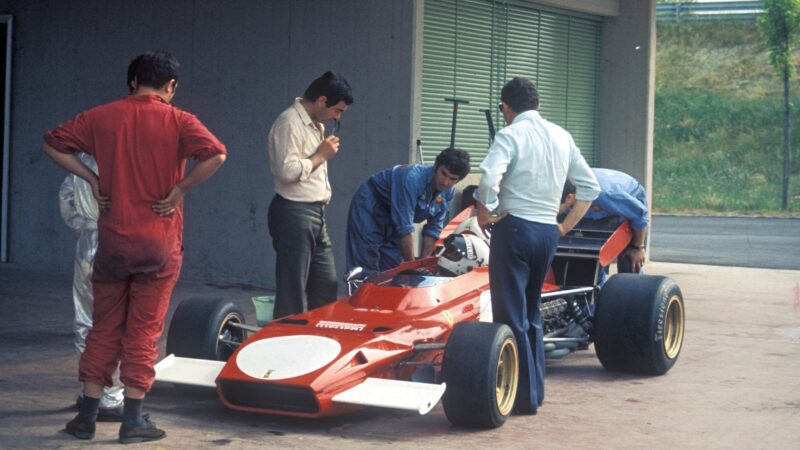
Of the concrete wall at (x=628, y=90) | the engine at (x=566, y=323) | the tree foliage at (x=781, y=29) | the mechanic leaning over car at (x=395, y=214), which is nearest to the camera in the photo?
the engine at (x=566, y=323)

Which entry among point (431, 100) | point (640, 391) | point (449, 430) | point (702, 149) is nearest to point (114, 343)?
point (449, 430)

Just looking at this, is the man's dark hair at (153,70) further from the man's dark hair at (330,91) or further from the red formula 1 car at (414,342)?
the man's dark hair at (330,91)

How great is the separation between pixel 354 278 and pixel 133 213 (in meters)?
2.40

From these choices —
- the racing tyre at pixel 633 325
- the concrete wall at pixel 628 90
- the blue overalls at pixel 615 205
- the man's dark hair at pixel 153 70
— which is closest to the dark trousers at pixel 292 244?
the man's dark hair at pixel 153 70

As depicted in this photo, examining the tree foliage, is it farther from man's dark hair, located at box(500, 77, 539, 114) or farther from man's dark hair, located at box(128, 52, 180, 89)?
man's dark hair, located at box(128, 52, 180, 89)

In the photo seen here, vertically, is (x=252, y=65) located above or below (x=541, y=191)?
above

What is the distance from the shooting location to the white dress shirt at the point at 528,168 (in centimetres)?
746

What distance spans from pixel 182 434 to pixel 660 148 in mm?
32329

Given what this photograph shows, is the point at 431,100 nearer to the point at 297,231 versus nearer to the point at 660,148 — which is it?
the point at 297,231

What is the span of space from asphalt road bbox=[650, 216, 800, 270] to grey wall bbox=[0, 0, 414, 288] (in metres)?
6.40

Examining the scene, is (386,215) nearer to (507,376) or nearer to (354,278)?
(354,278)

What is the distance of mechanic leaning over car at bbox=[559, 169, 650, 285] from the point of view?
938 centimetres

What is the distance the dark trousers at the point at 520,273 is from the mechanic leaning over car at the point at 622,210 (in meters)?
1.82

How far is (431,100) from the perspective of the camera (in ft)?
44.3
